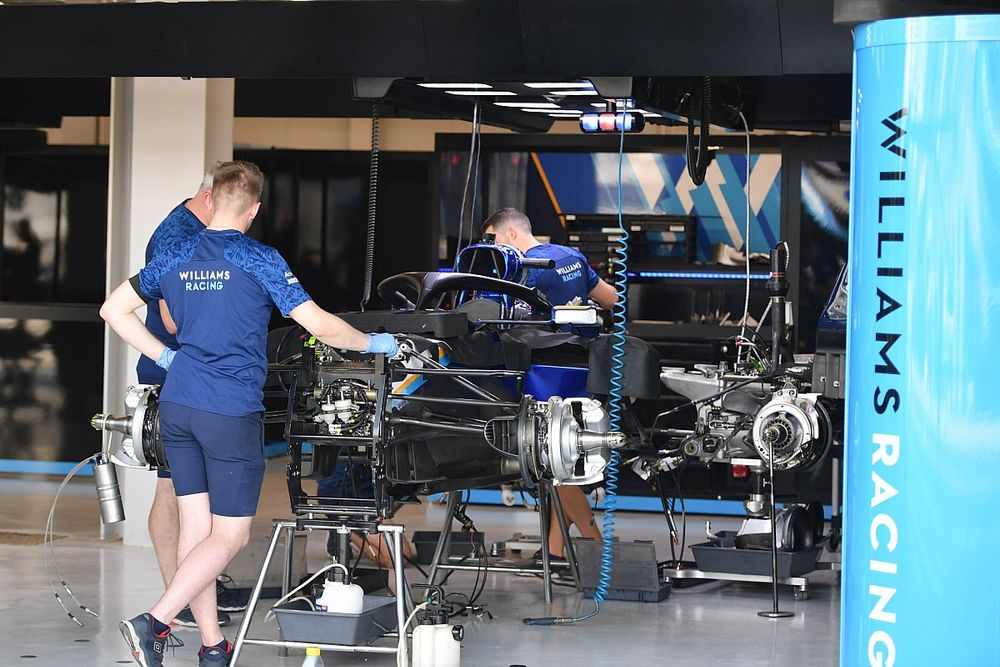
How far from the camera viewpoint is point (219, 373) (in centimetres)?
445

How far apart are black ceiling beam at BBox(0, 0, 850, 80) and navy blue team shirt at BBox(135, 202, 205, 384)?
0.96 m

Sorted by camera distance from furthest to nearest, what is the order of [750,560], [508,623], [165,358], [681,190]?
[681,190], [750,560], [508,623], [165,358]

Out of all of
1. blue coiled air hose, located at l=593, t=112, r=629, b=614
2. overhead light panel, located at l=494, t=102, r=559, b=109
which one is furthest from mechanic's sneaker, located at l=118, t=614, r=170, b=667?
overhead light panel, located at l=494, t=102, r=559, b=109

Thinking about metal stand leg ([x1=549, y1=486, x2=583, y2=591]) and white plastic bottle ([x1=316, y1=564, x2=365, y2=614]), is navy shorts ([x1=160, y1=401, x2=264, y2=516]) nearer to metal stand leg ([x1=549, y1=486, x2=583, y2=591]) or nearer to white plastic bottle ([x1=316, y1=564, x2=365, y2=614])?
white plastic bottle ([x1=316, y1=564, x2=365, y2=614])

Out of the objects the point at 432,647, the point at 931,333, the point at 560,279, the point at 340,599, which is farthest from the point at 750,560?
the point at 931,333

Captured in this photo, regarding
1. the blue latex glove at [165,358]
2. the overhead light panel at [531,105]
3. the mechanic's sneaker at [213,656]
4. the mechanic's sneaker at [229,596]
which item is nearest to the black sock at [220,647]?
the mechanic's sneaker at [213,656]

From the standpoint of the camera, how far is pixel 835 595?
20.9ft

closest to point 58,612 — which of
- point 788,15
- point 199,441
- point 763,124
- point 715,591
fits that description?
point 199,441

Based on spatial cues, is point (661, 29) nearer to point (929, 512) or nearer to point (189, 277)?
point (189, 277)

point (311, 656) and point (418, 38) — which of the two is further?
point (418, 38)

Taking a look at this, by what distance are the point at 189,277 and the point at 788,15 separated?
2.40m

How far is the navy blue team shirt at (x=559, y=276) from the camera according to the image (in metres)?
6.72

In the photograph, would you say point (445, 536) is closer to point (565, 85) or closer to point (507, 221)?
point (507, 221)

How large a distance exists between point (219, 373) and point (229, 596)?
1.64 m
